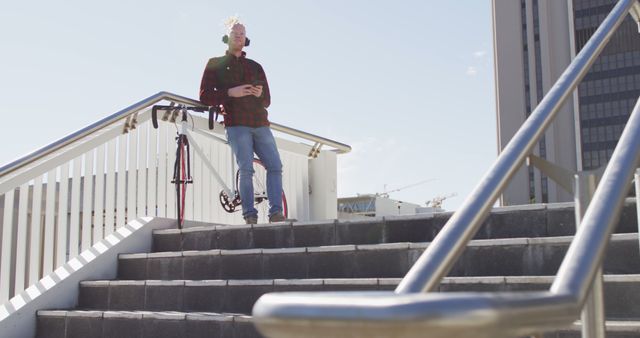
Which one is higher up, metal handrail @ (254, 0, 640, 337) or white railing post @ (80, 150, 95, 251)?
white railing post @ (80, 150, 95, 251)

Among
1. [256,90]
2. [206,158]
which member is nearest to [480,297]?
[256,90]

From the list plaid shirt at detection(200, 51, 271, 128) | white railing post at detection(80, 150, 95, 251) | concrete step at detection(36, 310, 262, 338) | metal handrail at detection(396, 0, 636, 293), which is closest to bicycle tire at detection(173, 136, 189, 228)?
plaid shirt at detection(200, 51, 271, 128)

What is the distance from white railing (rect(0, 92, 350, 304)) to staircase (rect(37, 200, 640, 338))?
1.48ft

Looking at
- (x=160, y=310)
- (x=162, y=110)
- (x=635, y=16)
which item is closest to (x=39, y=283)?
(x=160, y=310)

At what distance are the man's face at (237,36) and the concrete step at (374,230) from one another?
1.80 m

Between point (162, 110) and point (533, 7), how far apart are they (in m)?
78.9

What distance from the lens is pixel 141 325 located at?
434cm

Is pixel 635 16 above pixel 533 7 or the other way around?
the other way around

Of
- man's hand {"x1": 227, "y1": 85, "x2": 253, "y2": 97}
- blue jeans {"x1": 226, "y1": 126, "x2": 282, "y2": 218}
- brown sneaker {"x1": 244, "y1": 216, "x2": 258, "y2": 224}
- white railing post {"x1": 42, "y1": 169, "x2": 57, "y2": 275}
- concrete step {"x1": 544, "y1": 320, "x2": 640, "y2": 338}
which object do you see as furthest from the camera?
man's hand {"x1": 227, "y1": 85, "x2": 253, "y2": 97}

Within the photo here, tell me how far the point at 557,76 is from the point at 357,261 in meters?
80.1

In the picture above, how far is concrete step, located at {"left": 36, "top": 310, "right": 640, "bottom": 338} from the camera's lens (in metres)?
4.01

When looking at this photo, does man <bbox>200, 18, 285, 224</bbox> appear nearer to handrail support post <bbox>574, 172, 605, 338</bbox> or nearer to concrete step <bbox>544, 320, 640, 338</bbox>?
concrete step <bbox>544, 320, 640, 338</bbox>

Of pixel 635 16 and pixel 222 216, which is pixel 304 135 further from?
pixel 635 16

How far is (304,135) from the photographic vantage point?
8.18m
